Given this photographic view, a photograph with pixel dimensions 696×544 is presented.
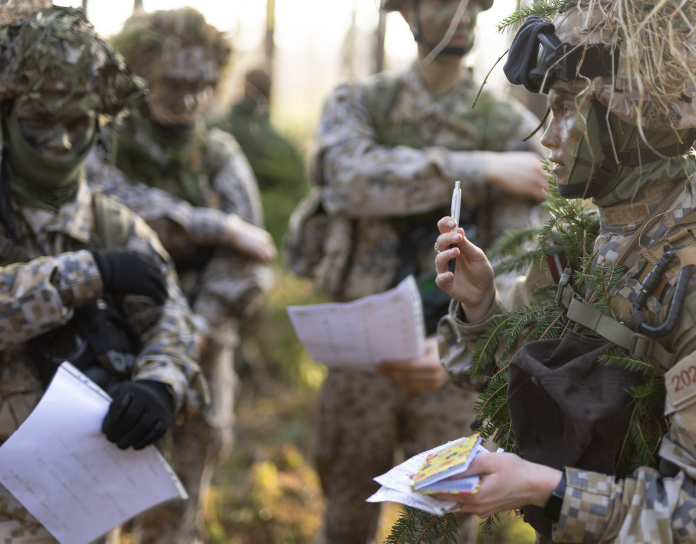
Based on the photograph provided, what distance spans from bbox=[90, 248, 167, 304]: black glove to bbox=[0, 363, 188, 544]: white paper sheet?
278 millimetres

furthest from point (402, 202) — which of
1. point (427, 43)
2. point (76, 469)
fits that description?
point (76, 469)

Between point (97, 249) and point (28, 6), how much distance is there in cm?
80

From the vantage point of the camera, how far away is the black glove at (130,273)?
6.15ft

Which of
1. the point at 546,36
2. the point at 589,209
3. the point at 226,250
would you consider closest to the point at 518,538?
the point at 226,250

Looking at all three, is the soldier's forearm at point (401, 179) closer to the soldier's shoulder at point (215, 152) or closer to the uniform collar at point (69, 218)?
the soldier's shoulder at point (215, 152)

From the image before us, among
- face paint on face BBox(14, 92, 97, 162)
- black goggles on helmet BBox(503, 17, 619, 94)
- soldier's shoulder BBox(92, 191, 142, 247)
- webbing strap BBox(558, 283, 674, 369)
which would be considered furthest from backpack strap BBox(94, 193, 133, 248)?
webbing strap BBox(558, 283, 674, 369)

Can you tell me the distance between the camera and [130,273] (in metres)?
1.92

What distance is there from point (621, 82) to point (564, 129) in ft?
0.52

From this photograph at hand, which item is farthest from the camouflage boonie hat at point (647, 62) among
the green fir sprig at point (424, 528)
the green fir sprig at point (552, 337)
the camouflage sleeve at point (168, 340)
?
the camouflage sleeve at point (168, 340)

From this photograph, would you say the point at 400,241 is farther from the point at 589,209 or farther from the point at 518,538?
the point at 518,538

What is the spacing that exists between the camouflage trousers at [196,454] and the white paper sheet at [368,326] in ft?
2.85

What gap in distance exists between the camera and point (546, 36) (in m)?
1.39

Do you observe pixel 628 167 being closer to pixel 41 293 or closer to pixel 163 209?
pixel 41 293

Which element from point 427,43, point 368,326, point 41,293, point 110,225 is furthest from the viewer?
point 427,43
